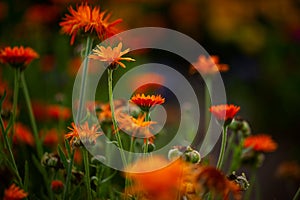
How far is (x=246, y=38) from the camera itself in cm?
312

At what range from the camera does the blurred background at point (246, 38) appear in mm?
2730

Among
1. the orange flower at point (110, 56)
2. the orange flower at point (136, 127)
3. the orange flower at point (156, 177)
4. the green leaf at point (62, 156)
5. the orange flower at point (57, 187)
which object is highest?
the orange flower at point (110, 56)

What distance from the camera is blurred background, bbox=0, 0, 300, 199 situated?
2.73 m

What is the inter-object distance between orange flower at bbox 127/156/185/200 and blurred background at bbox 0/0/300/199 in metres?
1.66

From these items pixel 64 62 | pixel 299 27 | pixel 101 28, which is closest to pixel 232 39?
pixel 299 27

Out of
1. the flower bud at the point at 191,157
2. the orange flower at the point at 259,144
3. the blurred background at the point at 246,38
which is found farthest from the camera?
the blurred background at the point at 246,38

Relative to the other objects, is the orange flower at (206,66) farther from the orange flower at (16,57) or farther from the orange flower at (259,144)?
the orange flower at (16,57)

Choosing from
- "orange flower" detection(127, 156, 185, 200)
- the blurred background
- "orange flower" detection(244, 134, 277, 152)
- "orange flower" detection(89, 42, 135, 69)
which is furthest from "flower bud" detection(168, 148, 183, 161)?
the blurred background

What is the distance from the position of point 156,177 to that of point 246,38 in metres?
2.61

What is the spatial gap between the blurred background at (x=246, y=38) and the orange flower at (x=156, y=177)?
1.66 m

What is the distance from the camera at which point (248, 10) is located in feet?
10.5

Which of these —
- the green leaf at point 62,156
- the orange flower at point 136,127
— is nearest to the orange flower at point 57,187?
the green leaf at point 62,156

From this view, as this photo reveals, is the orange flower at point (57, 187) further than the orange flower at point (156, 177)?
Yes

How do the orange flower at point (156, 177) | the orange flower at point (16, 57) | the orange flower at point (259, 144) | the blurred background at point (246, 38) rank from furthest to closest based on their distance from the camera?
the blurred background at point (246, 38)
the orange flower at point (259, 144)
the orange flower at point (16, 57)
the orange flower at point (156, 177)
